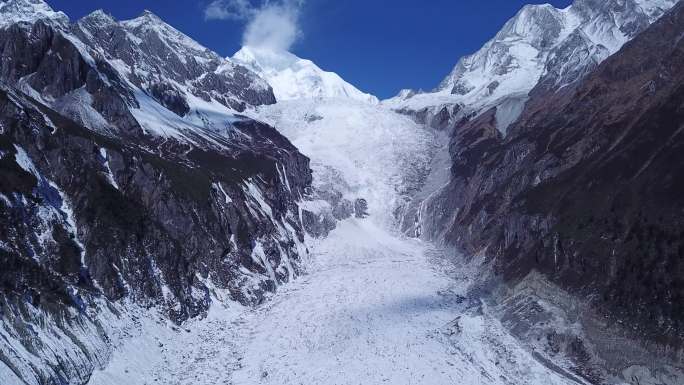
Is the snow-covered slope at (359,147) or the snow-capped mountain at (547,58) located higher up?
the snow-capped mountain at (547,58)

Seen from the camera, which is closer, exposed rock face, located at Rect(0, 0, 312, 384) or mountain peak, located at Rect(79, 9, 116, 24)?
exposed rock face, located at Rect(0, 0, 312, 384)

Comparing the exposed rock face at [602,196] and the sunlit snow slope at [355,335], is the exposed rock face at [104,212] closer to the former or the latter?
the sunlit snow slope at [355,335]

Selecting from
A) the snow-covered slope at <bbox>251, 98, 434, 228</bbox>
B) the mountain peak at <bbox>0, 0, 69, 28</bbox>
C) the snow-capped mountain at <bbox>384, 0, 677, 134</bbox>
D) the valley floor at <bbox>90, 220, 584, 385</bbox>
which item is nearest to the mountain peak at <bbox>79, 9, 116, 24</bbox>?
the mountain peak at <bbox>0, 0, 69, 28</bbox>

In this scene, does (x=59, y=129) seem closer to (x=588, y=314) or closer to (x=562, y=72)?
(x=588, y=314)

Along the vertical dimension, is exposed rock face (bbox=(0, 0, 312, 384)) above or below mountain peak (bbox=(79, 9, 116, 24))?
below

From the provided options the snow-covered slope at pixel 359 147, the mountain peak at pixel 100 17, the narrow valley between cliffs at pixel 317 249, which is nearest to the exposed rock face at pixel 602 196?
the narrow valley between cliffs at pixel 317 249

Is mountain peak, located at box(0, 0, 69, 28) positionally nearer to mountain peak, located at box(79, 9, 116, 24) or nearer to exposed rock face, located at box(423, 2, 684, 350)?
mountain peak, located at box(79, 9, 116, 24)
